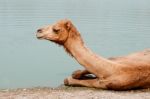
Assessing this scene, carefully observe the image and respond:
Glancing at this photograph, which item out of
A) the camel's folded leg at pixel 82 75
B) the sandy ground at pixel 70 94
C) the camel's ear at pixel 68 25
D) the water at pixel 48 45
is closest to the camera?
the sandy ground at pixel 70 94

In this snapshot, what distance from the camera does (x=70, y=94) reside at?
9.77m

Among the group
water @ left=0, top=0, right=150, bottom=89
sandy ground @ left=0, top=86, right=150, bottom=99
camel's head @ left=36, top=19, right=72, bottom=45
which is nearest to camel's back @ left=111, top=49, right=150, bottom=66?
sandy ground @ left=0, top=86, right=150, bottom=99

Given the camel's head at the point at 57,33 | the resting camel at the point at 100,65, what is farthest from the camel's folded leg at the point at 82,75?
the camel's head at the point at 57,33

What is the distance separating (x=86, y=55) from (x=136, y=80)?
93cm

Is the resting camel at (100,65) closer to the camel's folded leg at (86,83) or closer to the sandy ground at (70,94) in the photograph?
the camel's folded leg at (86,83)

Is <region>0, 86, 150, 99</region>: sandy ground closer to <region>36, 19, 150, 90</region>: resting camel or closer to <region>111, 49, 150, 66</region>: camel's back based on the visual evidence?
<region>36, 19, 150, 90</region>: resting camel

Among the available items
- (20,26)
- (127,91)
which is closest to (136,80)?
(127,91)

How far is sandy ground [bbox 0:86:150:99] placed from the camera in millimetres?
9594

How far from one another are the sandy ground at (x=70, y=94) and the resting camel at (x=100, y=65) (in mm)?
147

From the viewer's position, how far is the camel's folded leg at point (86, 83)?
10500mm

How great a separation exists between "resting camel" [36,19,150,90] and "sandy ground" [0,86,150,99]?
147 mm

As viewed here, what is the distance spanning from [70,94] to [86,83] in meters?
1.04

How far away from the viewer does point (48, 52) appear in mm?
14391

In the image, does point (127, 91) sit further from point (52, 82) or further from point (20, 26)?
point (20, 26)
